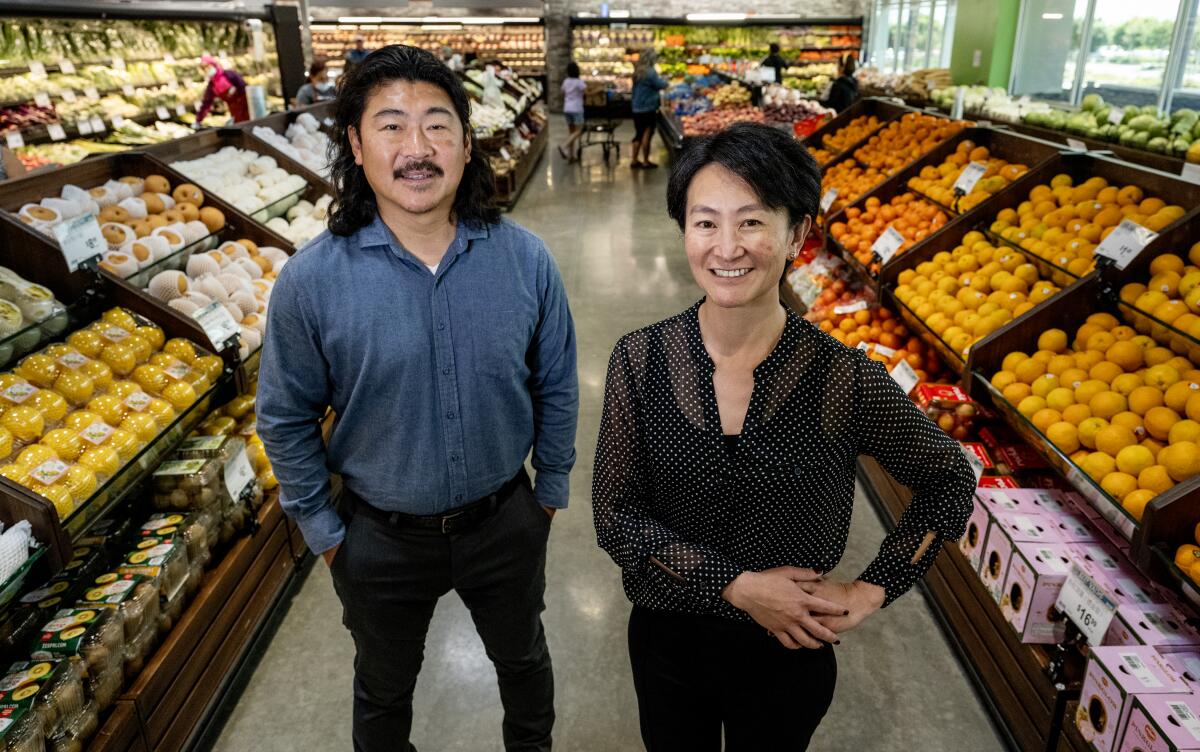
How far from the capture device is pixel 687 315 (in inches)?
55.4

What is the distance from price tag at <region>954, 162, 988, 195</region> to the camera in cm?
393

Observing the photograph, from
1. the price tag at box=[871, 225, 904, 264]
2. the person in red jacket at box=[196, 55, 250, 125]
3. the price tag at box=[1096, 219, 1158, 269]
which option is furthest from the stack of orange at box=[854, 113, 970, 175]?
the person in red jacket at box=[196, 55, 250, 125]

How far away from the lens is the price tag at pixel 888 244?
3.90m

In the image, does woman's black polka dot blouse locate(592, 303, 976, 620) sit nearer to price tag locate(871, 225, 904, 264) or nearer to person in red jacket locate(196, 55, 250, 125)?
price tag locate(871, 225, 904, 264)

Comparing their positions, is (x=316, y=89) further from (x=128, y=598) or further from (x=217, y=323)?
(x=128, y=598)

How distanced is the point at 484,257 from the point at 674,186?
0.49m

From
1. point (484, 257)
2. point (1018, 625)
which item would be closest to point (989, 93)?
point (1018, 625)

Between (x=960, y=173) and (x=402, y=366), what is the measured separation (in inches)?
142

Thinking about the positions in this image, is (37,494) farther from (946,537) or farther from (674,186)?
(946,537)

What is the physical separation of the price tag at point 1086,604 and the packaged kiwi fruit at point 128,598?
2443mm

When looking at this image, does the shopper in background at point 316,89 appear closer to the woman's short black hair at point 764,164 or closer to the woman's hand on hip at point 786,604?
the woman's short black hair at point 764,164

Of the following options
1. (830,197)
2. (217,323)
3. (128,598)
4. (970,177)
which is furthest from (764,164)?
(830,197)

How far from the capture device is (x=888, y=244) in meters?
3.95

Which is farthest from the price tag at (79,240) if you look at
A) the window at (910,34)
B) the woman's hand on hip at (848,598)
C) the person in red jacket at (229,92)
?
the window at (910,34)
